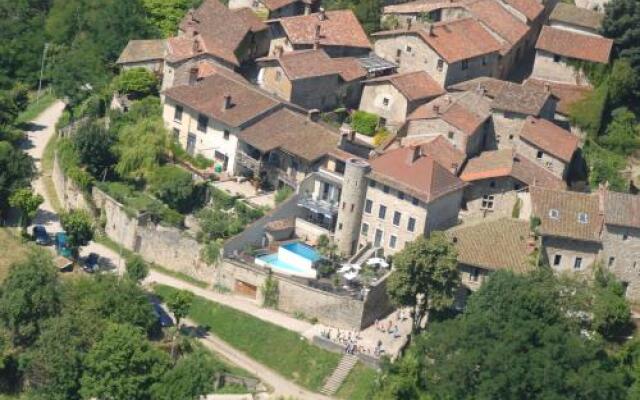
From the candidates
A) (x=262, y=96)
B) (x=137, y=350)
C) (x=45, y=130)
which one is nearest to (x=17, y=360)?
(x=137, y=350)

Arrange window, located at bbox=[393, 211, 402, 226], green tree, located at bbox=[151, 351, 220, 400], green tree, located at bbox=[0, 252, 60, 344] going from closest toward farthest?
green tree, located at bbox=[151, 351, 220, 400], green tree, located at bbox=[0, 252, 60, 344], window, located at bbox=[393, 211, 402, 226]

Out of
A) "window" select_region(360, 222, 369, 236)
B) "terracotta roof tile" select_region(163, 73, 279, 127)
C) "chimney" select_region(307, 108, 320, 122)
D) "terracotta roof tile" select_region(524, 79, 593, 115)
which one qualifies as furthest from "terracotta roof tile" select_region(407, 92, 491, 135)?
"terracotta roof tile" select_region(163, 73, 279, 127)

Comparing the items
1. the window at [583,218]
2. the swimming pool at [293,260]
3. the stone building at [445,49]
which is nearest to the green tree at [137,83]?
the stone building at [445,49]

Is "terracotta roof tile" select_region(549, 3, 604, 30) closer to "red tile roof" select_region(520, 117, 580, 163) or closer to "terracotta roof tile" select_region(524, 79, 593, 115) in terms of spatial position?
"terracotta roof tile" select_region(524, 79, 593, 115)

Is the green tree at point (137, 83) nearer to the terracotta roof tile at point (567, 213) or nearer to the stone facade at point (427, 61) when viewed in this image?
the stone facade at point (427, 61)

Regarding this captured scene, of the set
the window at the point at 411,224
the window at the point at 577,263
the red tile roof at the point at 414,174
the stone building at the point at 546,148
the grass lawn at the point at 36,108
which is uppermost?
the stone building at the point at 546,148

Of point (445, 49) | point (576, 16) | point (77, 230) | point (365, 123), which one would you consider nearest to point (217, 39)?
point (365, 123)

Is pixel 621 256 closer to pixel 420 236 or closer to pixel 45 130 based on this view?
pixel 420 236
